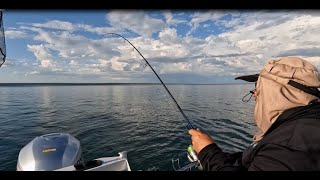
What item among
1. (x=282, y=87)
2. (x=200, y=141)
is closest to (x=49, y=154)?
(x=200, y=141)

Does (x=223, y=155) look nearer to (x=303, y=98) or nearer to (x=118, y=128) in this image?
(x=303, y=98)

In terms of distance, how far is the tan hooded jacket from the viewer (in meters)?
1.80

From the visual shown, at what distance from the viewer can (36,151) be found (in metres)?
4.59

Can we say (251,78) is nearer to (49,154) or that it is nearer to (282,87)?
(282,87)

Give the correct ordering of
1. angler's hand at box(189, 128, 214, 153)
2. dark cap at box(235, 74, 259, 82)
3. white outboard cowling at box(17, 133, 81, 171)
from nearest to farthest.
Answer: angler's hand at box(189, 128, 214, 153) → dark cap at box(235, 74, 259, 82) → white outboard cowling at box(17, 133, 81, 171)

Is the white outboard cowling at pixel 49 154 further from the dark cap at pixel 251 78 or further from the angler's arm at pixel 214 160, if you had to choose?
the dark cap at pixel 251 78

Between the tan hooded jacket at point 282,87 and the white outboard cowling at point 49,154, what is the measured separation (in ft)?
11.9

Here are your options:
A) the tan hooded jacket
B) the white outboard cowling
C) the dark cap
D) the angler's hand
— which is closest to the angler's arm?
the angler's hand

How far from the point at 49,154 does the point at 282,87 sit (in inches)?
157

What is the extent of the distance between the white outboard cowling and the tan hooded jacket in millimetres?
3623

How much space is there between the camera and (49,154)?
14.8 ft

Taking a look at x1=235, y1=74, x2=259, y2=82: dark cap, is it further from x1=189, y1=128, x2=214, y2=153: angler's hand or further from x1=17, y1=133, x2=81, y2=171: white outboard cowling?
x1=17, y1=133, x2=81, y2=171: white outboard cowling
